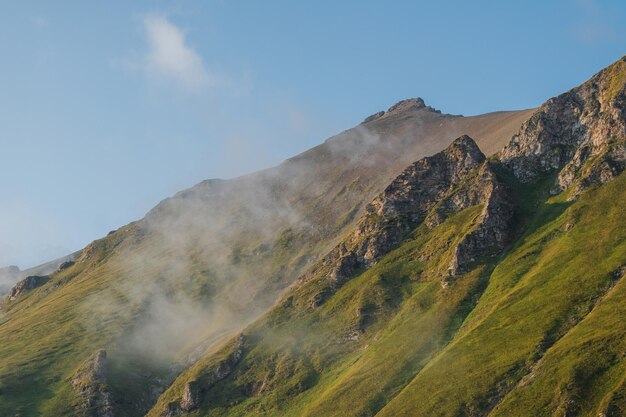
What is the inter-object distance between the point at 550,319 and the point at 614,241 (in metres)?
34.3

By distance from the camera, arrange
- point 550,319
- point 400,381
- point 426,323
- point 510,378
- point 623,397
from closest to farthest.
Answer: point 623,397
point 510,378
point 550,319
point 400,381
point 426,323

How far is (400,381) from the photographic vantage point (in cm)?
16800

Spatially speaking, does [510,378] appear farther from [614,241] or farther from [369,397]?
[614,241]

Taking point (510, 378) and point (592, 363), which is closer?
point (592, 363)

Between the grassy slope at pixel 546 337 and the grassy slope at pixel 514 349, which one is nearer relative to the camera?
the grassy slope at pixel 546 337

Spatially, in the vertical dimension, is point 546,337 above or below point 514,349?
above

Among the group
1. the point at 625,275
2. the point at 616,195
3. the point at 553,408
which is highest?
the point at 616,195

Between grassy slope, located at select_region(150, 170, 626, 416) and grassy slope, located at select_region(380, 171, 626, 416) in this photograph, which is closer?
grassy slope, located at select_region(380, 171, 626, 416)

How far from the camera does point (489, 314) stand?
175 m

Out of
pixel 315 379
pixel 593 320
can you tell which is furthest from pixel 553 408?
pixel 315 379

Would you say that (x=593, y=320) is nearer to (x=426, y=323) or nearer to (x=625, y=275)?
(x=625, y=275)

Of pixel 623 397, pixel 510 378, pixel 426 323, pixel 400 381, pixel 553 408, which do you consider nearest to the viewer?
pixel 623 397

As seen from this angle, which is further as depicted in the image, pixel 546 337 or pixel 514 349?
pixel 514 349

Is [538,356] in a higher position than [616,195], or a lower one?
lower
